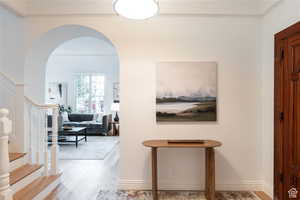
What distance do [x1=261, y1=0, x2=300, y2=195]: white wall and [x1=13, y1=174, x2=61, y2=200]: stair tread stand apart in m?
3.08

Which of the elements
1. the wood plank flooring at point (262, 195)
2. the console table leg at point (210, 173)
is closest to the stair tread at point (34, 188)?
the console table leg at point (210, 173)

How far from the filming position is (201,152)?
3.44 m

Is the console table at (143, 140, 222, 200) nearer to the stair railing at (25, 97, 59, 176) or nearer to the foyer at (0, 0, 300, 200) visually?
the foyer at (0, 0, 300, 200)

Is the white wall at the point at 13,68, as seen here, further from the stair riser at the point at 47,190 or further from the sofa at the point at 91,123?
the sofa at the point at 91,123

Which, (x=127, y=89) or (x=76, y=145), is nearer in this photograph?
(x=127, y=89)

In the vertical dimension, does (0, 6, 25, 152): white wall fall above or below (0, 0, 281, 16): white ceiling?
below

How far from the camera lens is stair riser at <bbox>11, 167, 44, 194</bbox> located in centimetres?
286

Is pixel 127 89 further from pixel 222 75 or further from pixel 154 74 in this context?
pixel 222 75

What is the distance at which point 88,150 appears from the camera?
6.05 m

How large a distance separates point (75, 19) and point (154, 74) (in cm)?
143

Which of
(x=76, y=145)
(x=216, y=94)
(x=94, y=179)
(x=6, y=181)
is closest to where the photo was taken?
(x=6, y=181)

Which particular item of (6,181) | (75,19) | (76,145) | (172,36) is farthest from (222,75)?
(76,145)

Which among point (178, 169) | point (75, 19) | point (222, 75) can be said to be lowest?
point (178, 169)

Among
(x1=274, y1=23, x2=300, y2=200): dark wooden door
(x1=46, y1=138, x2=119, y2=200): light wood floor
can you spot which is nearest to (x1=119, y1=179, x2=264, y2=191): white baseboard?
(x1=46, y1=138, x2=119, y2=200): light wood floor
